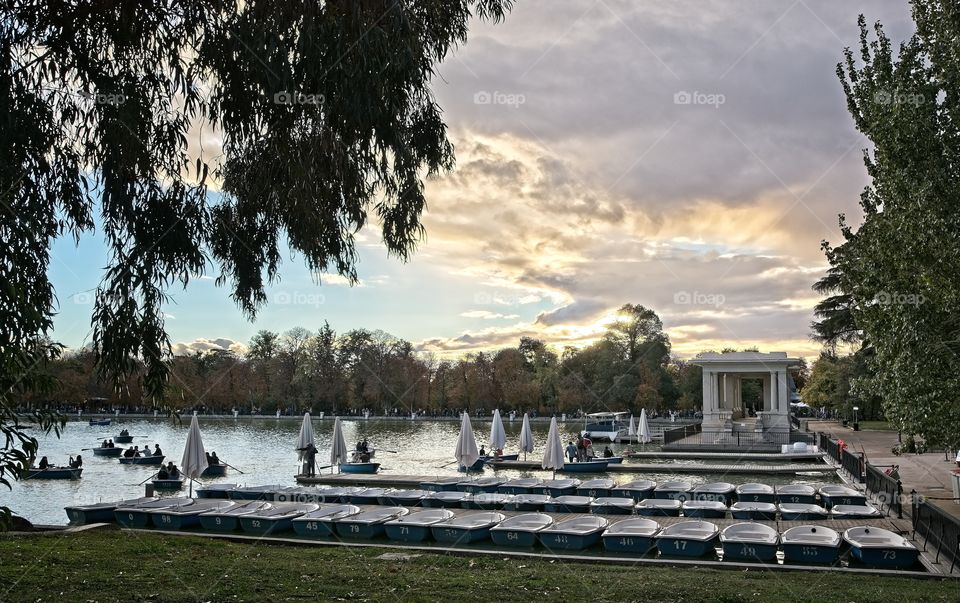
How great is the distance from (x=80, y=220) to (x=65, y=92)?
4.89 ft

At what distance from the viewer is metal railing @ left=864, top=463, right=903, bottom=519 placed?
18.4 meters

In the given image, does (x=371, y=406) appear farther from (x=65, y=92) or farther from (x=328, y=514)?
(x=65, y=92)

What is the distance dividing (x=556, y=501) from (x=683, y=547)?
220 inches

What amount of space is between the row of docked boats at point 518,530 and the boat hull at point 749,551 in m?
0.02

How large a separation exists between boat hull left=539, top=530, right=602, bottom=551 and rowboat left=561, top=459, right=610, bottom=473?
1509 centimetres

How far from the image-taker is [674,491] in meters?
21.5

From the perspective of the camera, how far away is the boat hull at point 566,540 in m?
15.2

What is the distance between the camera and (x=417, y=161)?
843 cm

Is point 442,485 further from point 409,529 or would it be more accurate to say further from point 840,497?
point 840,497

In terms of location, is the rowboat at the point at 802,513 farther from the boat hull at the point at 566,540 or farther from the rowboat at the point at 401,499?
the rowboat at the point at 401,499

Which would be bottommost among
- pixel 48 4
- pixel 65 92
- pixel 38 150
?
pixel 38 150

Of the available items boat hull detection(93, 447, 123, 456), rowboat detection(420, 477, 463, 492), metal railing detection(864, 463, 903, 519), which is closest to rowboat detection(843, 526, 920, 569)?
metal railing detection(864, 463, 903, 519)

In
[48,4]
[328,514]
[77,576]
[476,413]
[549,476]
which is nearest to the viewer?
[48,4]

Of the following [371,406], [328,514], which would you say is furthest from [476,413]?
[328,514]
